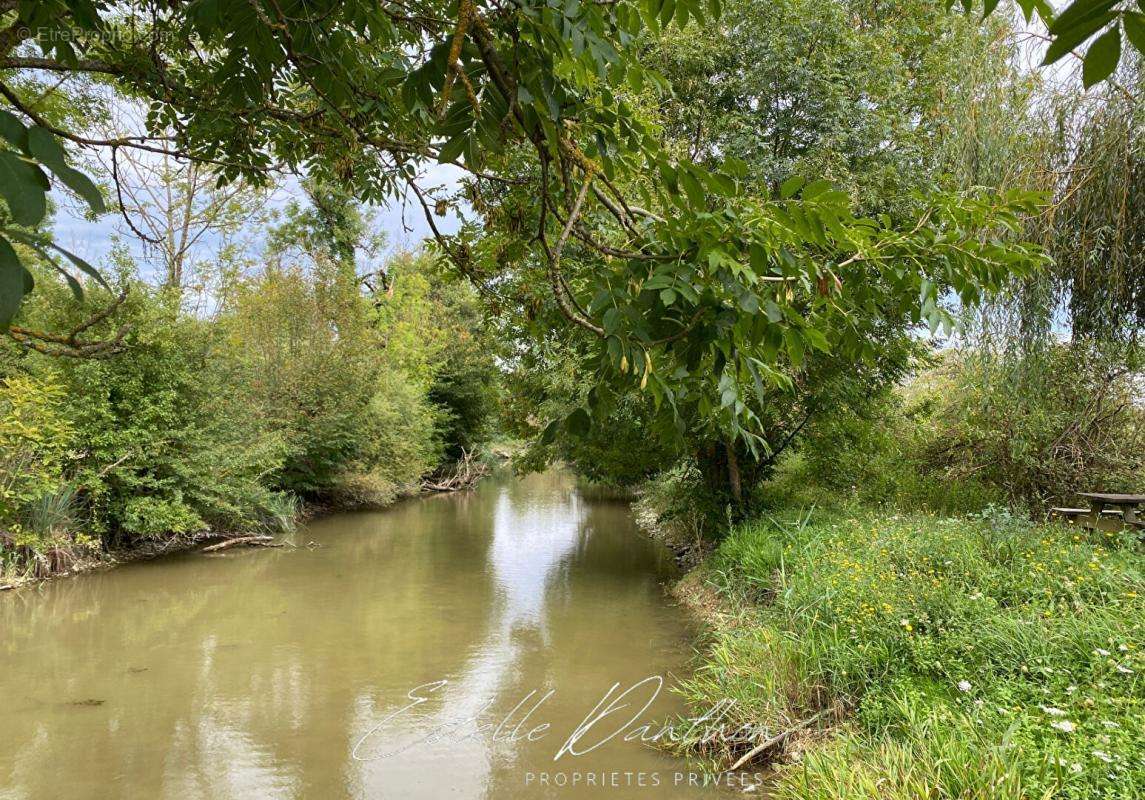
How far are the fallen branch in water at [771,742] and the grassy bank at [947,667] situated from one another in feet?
0.15

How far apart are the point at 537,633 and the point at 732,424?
6.67 m

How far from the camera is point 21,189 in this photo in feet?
2.34

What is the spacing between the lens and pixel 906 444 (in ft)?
36.4

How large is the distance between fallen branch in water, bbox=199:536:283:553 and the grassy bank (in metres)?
8.35

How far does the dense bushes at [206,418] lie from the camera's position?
8961 mm

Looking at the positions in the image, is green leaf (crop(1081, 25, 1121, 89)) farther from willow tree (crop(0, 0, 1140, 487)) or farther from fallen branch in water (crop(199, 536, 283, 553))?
fallen branch in water (crop(199, 536, 283, 553))

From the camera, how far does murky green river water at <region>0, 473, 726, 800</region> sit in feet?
15.2

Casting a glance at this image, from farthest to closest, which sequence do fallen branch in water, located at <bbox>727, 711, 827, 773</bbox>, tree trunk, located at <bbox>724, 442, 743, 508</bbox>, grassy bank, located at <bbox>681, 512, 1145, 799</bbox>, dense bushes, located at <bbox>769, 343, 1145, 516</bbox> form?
tree trunk, located at <bbox>724, 442, 743, 508</bbox> → dense bushes, located at <bbox>769, 343, 1145, 516</bbox> → fallen branch in water, located at <bbox>727, 711, 827, 773</bbox> → grassy bank, located at <bbox>681, 512, 1145, 799</bbox>

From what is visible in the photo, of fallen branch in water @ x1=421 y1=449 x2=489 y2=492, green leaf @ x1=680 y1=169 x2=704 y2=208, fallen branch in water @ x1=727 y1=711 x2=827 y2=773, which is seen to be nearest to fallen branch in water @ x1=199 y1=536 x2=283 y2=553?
fallen branch in water @ x1=421 y1=449 x2=489 y2=492

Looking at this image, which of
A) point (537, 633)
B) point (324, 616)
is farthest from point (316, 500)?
point (537, 633)

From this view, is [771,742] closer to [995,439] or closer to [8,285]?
[8,285]

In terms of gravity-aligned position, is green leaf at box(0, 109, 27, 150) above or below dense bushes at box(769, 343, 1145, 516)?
above

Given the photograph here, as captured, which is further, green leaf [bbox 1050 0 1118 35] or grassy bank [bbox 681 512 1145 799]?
grassy bank [bbox 681 512 1145 799]

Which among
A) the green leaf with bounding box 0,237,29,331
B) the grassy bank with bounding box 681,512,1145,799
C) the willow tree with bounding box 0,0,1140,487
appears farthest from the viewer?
the grassy bank with bounding box 681,512,1145,799
